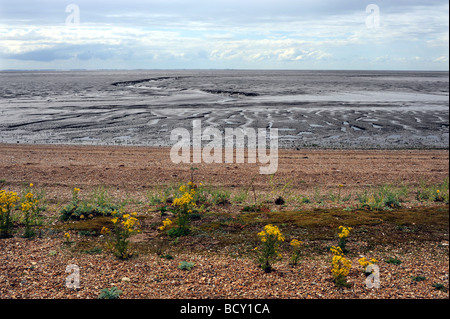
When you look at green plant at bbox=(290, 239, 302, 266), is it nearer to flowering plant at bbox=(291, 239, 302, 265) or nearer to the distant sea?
flowering plant at bbox=(291, 239, 302, 265)

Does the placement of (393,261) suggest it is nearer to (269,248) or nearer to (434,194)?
(269,248)

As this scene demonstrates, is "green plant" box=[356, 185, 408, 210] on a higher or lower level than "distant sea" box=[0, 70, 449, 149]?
lower

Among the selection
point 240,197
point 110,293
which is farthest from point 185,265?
point 240,197

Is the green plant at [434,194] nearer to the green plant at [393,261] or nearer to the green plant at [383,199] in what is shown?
the green plant at [383,199]

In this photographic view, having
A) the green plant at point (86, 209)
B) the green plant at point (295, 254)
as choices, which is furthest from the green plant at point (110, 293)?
the green plant at point (86, 209)

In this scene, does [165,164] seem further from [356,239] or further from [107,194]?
[356,239]

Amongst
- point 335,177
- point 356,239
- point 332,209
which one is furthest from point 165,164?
point 356,239

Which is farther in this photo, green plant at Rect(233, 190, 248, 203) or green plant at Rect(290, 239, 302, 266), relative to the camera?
green plant at Rect(233, 190, 248, 203)

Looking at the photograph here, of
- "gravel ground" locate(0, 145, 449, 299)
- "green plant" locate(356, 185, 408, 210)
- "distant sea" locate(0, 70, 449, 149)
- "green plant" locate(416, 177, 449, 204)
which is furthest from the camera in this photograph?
"distant sea" locate(0, 70, 449, 149)

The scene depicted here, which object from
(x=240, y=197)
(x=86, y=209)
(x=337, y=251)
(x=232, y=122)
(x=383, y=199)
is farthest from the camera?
(x=232, y=122)

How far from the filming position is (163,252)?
20.0 feet

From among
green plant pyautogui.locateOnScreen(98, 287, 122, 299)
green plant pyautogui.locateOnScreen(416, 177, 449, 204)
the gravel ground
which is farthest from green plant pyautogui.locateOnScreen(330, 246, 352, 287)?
green plant pyautogui.locateOnScreen(416, 177, 449, 204)
